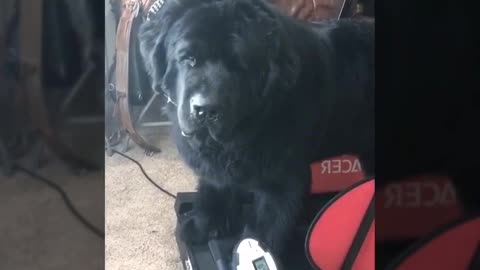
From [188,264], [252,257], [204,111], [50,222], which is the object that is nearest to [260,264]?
[252,257]

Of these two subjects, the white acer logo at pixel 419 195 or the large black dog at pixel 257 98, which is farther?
the white acer logo at pixel 419 195

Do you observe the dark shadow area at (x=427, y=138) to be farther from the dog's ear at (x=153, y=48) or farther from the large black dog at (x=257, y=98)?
the dog's ear at (x=153, y=48)

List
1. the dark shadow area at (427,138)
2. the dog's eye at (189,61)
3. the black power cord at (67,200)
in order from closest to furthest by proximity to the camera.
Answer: the dog's eye at (189,61), the black power cord at (67,200), the dark shadow area at (427,138)

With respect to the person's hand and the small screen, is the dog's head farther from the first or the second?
the small screen

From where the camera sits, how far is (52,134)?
3.30ft

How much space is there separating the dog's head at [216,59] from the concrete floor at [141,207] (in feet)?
0.24

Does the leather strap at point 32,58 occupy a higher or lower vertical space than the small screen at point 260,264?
higher

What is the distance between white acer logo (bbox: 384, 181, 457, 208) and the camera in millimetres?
1195

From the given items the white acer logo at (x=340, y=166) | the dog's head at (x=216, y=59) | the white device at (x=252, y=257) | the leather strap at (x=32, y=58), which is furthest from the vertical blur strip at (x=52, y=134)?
the white acer logo at (x=340, y=166)

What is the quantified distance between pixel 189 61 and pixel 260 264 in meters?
0.36

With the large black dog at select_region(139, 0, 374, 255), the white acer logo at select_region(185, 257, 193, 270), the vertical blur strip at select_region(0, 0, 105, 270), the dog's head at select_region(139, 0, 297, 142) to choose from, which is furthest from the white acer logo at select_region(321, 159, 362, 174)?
the vertical blur strip at select_region(0, 0, 105, 270)

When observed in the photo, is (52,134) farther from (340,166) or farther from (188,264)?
(340,166)

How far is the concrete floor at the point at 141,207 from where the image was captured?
3.13 ft

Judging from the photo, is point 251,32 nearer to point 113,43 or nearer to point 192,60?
point 192,60
